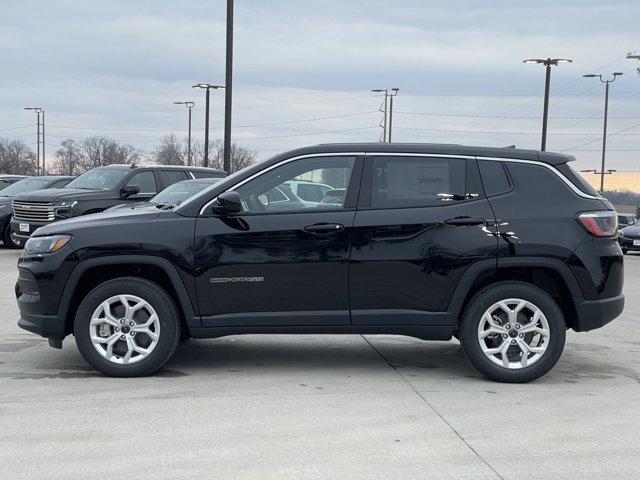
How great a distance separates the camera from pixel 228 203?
20.9 feet

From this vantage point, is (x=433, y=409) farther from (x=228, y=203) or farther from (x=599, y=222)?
(x=228, y=203)

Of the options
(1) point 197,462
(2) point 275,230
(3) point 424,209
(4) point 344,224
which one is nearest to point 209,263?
(2) point 275,230

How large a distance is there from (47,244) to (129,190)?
34.2 feet

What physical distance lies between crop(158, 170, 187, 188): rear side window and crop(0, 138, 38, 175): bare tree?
75.3 metres

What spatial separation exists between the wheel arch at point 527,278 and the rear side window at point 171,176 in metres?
12.1

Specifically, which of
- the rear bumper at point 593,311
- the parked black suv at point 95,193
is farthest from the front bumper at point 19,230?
the rear bumper at point 593,311

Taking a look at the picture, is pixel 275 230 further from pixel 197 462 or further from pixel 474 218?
pixel 197 462

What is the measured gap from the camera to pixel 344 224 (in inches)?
255

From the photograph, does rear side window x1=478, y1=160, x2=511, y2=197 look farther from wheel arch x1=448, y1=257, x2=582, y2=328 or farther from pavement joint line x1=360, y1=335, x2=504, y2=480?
pavement joint line x1=360, y1=335, x2=504, y2=480

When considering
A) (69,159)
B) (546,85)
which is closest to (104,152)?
(69,159)

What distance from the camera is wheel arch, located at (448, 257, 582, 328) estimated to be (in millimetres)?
6445

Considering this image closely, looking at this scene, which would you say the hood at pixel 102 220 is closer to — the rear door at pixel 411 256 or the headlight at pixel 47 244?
the headlight at pixel 47 244

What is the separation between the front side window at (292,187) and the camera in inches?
259

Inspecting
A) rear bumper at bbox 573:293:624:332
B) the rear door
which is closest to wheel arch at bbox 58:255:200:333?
the rear door
